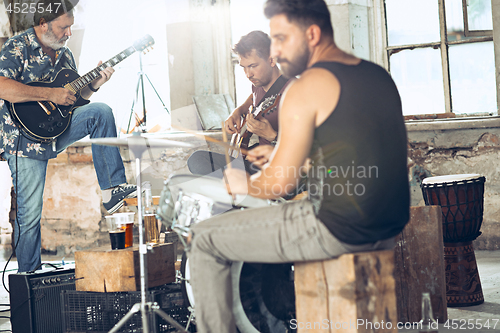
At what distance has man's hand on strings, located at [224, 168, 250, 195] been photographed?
1.76m

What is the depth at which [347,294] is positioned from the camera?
1672 millimetres

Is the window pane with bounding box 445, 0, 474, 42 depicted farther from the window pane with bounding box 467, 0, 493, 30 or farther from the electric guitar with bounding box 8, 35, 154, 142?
the electric guitar with bounding box 8, 35, 154, 142

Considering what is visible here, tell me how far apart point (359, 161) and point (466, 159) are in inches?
137

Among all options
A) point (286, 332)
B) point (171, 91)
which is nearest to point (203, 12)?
point (171, 91)

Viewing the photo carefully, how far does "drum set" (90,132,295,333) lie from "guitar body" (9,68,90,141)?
4.51 ft

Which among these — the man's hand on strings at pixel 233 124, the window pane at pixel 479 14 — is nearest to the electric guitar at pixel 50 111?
the man's hand on strings at pixel 233 124

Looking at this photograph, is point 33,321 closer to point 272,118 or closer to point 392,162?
point 272,118

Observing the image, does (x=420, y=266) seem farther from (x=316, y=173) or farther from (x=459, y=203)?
(x=316, y=173)

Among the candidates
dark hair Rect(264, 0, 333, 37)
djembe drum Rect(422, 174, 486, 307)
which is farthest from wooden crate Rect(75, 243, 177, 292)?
djembe drum Rect(422, 174, 486, 307)

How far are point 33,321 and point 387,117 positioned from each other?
87.0 inches

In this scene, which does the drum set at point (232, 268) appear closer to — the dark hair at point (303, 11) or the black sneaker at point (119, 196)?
the dark hair at point (303, 11)

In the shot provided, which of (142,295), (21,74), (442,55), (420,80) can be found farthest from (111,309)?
(442,55)

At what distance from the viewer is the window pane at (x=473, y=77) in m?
4.81

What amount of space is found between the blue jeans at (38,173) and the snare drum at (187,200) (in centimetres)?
157
